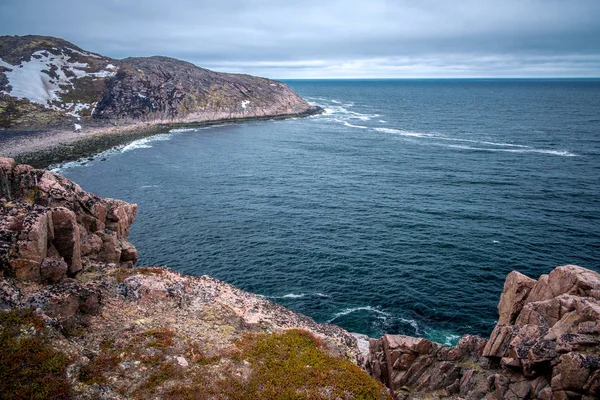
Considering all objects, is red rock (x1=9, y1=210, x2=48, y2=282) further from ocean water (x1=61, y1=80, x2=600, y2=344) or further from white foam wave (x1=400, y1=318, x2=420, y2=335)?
white foam wave (x1=400, y1=318, x2=420, y2=335)

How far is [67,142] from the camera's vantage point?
127188 mm

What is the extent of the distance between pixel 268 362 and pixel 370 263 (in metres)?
33.5

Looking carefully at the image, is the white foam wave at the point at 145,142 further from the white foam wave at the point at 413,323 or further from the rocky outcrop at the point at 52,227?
the white foam wave at the point at 413,323

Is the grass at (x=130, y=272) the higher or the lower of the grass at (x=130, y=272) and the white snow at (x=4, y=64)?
the lower

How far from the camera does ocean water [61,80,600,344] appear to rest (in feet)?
168

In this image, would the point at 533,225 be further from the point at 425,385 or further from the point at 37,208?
the point at 37,208

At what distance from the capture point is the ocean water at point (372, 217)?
51312mm

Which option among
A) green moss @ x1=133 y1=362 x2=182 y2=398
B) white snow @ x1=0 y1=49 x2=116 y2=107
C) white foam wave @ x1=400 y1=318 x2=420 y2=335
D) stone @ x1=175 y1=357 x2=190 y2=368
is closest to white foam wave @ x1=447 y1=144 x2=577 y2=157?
white foam wave @ x1=400 y1=318 x2=420 y2=335

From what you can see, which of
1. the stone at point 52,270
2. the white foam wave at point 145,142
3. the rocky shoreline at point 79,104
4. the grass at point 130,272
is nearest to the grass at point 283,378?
the grass at point 130,272

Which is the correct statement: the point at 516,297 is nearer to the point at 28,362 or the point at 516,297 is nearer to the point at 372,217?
the point at 28,362

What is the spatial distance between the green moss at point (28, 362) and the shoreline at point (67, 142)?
91.3 meters

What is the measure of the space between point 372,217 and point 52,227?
5398cm

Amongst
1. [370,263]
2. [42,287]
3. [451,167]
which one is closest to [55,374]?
[42,287]

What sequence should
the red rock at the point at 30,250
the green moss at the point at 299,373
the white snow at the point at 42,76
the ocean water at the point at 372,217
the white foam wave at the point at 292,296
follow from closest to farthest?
the green moss at the point at 299,373 → the red rock at the point at 30,250 → the white foam wave at the point at 292,296 → the ocean water at the point at 372,217 → the white snow at the point at 42,76
